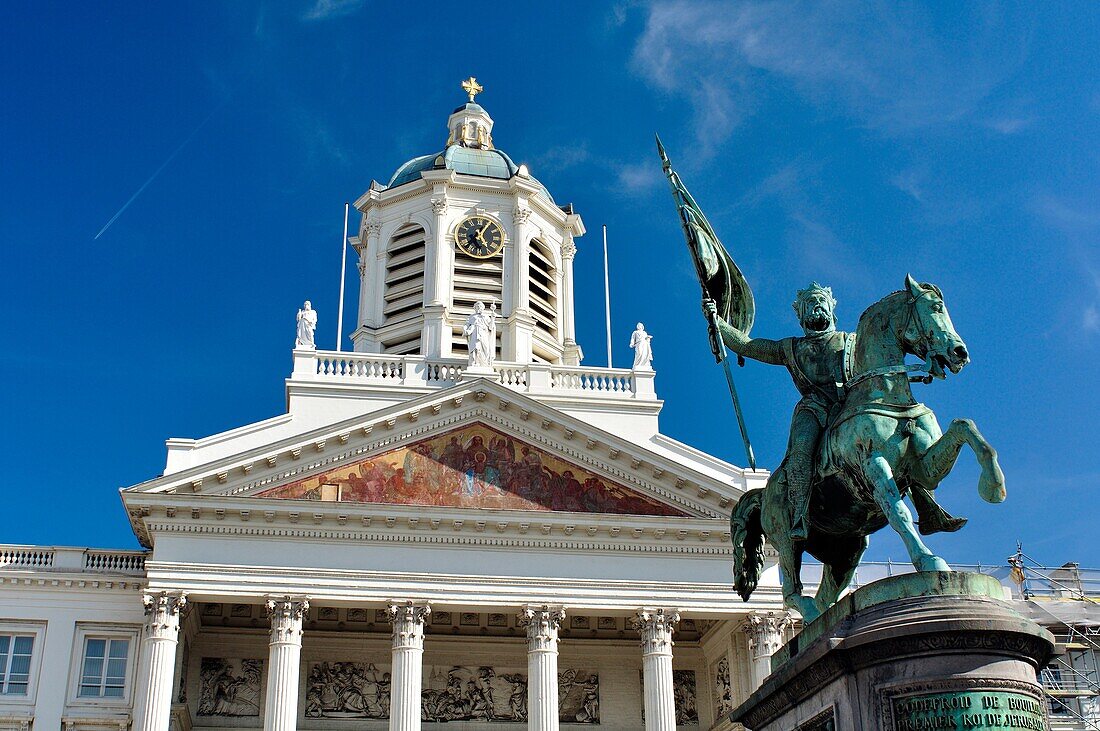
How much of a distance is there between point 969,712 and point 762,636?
26.5 m

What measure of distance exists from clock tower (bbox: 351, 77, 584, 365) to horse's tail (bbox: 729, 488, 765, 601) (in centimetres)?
3417

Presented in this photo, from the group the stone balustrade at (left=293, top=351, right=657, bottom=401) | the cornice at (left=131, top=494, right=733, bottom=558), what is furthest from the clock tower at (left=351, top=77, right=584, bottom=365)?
the cornice at (left=131, top=494, right=733, bottom=558)

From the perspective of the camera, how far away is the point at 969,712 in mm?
7613

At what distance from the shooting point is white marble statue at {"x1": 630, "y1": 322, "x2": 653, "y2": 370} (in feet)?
132

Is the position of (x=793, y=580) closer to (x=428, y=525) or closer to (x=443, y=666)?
(x=428, y=525)

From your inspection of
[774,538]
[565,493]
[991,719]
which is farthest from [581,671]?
[991,719]

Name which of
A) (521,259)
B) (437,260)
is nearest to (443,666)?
(437,260)

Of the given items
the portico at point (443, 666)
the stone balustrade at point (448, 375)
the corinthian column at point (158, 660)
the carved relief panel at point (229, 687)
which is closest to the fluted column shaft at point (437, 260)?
the stone balustrade at point (448, 375)

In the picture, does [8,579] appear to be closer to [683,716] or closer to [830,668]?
[683,716]

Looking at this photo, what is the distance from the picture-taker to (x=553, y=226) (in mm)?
52188

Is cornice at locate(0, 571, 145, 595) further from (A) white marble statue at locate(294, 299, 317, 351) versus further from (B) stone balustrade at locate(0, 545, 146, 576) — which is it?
(A) white marble statue at locate(294, 299, 317, 351)

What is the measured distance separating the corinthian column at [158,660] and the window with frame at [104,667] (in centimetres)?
207

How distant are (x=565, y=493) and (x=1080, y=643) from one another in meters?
18.2

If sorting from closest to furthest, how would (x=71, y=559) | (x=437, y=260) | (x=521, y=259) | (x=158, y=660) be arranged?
(x=158, y=660)
(x=71, y=559)
(x=437, y=260)
(x=521, y=259)
